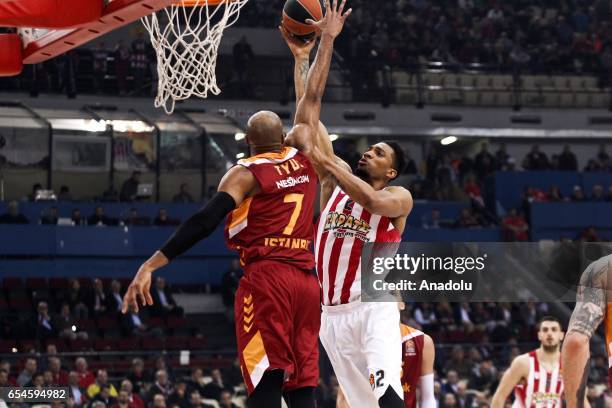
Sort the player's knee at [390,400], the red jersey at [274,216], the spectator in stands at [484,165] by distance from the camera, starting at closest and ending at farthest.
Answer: the red jersey at [274,216], the player's knee at [390,400], the spectator in stands at [484,165]

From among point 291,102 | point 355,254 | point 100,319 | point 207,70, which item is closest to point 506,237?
point 291,102

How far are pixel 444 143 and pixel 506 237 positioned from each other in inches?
252

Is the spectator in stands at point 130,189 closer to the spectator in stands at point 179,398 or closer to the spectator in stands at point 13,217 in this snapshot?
the spectator in stands at point 13,217

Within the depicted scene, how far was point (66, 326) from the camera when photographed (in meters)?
16.8

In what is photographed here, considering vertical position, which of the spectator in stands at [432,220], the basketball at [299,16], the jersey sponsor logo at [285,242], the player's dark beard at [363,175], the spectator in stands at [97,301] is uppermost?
the basketball at [299,16]

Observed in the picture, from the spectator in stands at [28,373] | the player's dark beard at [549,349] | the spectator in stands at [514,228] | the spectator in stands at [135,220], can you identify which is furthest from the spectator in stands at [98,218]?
the player's dark beard at [549,349]

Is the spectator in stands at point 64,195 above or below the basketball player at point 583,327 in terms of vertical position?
below

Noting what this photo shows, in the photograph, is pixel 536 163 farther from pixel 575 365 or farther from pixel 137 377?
pixel 575 365

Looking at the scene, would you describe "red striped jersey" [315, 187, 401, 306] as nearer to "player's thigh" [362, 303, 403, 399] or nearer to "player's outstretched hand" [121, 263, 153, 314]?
"player's thigh" [362, 303, 403, 399]

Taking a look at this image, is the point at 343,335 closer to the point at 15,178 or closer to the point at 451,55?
the point at 15,178

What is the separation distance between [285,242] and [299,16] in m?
1.74

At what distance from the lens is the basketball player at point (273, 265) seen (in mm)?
5711

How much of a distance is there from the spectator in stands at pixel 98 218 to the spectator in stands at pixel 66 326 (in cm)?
289

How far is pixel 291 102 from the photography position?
974 inches
